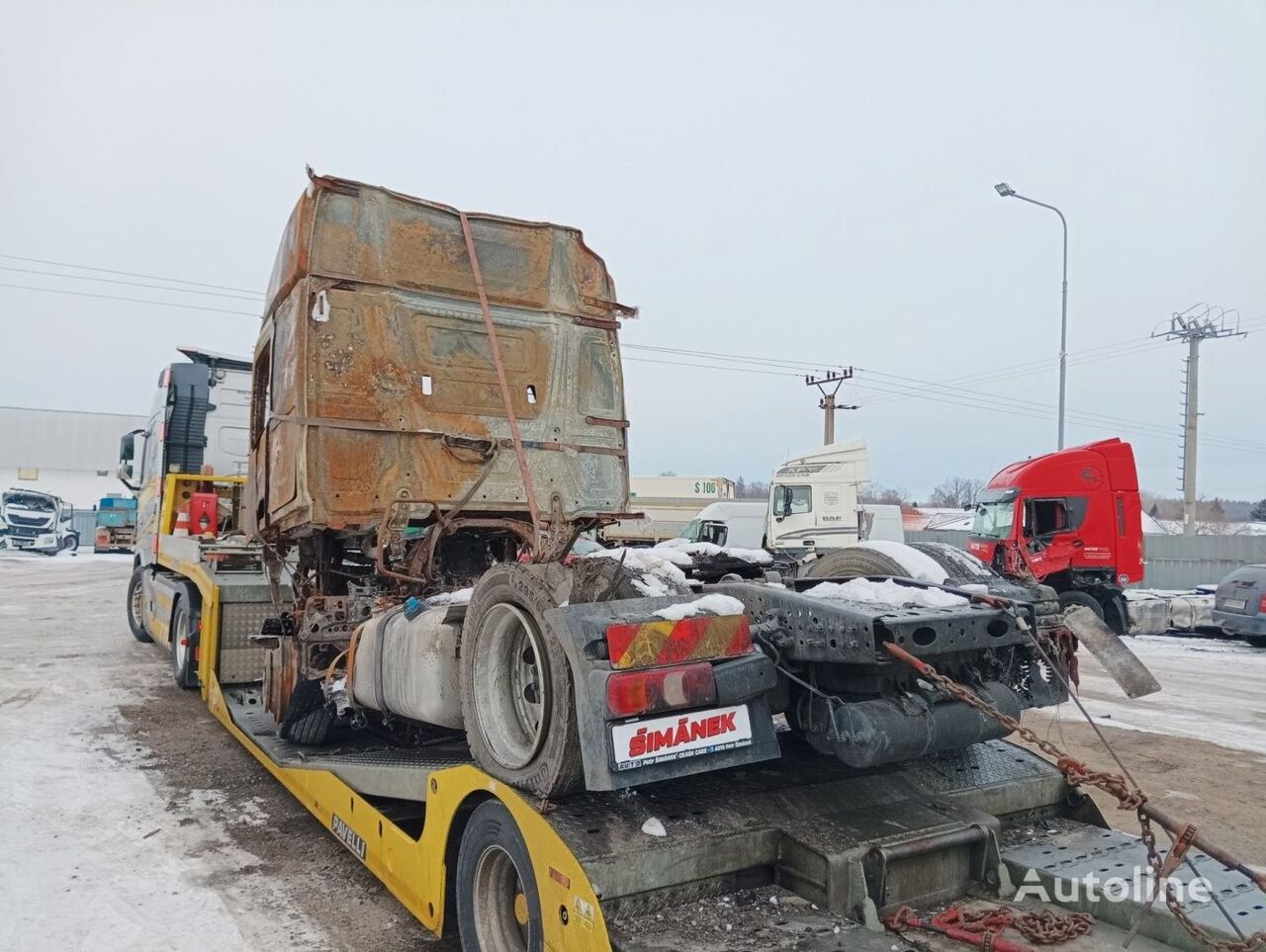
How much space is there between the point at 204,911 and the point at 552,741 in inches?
87.3

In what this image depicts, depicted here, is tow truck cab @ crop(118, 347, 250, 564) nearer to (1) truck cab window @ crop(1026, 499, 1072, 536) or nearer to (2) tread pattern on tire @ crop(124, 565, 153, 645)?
(2) tread pattern on tire @ crop(124, 565, 153, 645)

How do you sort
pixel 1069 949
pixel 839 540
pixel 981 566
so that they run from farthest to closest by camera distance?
pixel 839 540 → pixel 981 566 → pixel 1069 949

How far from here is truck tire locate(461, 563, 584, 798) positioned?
2789 mm

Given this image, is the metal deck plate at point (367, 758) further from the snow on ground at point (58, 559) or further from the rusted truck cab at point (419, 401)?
the snow on ground at point (58, 559)

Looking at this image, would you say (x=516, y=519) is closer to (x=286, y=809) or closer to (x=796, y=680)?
(x=286, y=809)

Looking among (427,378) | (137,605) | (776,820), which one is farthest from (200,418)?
(776,820)

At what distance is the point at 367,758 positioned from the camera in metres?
4.31

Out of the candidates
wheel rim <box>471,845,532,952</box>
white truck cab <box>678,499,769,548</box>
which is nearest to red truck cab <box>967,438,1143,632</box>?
white truck cab <box>678,499,769,548</box>

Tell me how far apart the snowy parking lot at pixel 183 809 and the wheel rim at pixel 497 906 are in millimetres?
770

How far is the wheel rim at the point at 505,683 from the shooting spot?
3195 mm

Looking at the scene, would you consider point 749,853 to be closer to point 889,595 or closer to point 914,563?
point 889,595

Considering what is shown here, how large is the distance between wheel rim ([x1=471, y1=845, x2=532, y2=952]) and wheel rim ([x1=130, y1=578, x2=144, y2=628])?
9.55m

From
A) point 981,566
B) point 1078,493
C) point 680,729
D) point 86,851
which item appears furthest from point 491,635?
point 1078,493

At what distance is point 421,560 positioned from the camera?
16.3 ft
